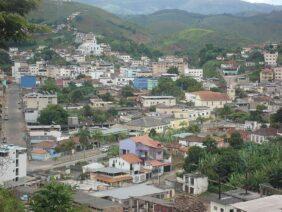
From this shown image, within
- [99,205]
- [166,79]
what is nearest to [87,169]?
[99,205]

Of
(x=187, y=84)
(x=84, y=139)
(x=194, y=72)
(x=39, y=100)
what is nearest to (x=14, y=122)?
(x=39, y=100)

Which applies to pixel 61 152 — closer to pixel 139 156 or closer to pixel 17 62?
pixel 139 156

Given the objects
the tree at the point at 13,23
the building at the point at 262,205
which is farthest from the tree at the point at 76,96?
the tree at the point at 13,23

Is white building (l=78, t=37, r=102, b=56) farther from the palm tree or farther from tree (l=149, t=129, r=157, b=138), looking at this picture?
the palm tree

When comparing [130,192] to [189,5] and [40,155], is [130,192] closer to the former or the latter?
[40,155]

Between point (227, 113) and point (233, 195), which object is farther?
point (227, 113)

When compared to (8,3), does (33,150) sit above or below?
below

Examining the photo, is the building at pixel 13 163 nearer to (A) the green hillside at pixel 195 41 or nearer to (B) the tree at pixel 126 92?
(B) the tree at pixel 126 92
